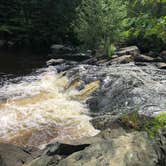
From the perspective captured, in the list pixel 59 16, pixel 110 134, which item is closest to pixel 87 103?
pixel 110 134

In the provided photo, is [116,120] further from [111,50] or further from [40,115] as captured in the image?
[111,50]

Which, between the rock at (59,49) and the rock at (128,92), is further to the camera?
the rock at (59,49)

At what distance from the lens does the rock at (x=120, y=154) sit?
493cm

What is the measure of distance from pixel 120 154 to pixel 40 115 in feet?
24.7

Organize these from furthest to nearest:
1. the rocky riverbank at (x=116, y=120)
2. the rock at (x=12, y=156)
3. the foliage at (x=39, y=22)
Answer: the foliage at (x=39, y=22) < the rock at (x=12, y=156) < the rocky riverbank at (x=116, y=120)

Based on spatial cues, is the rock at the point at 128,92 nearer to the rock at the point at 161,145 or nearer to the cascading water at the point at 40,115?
the cascading water at the point at 40,115

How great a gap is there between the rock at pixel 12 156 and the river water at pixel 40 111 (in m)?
1.62

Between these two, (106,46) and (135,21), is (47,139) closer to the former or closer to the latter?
(135,21)

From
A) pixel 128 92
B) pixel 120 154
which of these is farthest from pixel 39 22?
pixel 120 154

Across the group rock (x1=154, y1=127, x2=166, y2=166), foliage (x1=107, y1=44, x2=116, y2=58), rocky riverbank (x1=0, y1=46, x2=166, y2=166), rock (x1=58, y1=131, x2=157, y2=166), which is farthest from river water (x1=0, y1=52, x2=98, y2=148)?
foliage (x1=107, y1=44, x2=116, y2=58)

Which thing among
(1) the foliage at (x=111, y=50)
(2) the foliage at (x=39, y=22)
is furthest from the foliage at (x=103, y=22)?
(2) the foliage at (x=39, y=22)

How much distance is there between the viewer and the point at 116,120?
10.4 m

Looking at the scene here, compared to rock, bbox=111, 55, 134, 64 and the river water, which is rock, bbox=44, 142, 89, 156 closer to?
the river water

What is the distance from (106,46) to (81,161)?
21816 millimetres
